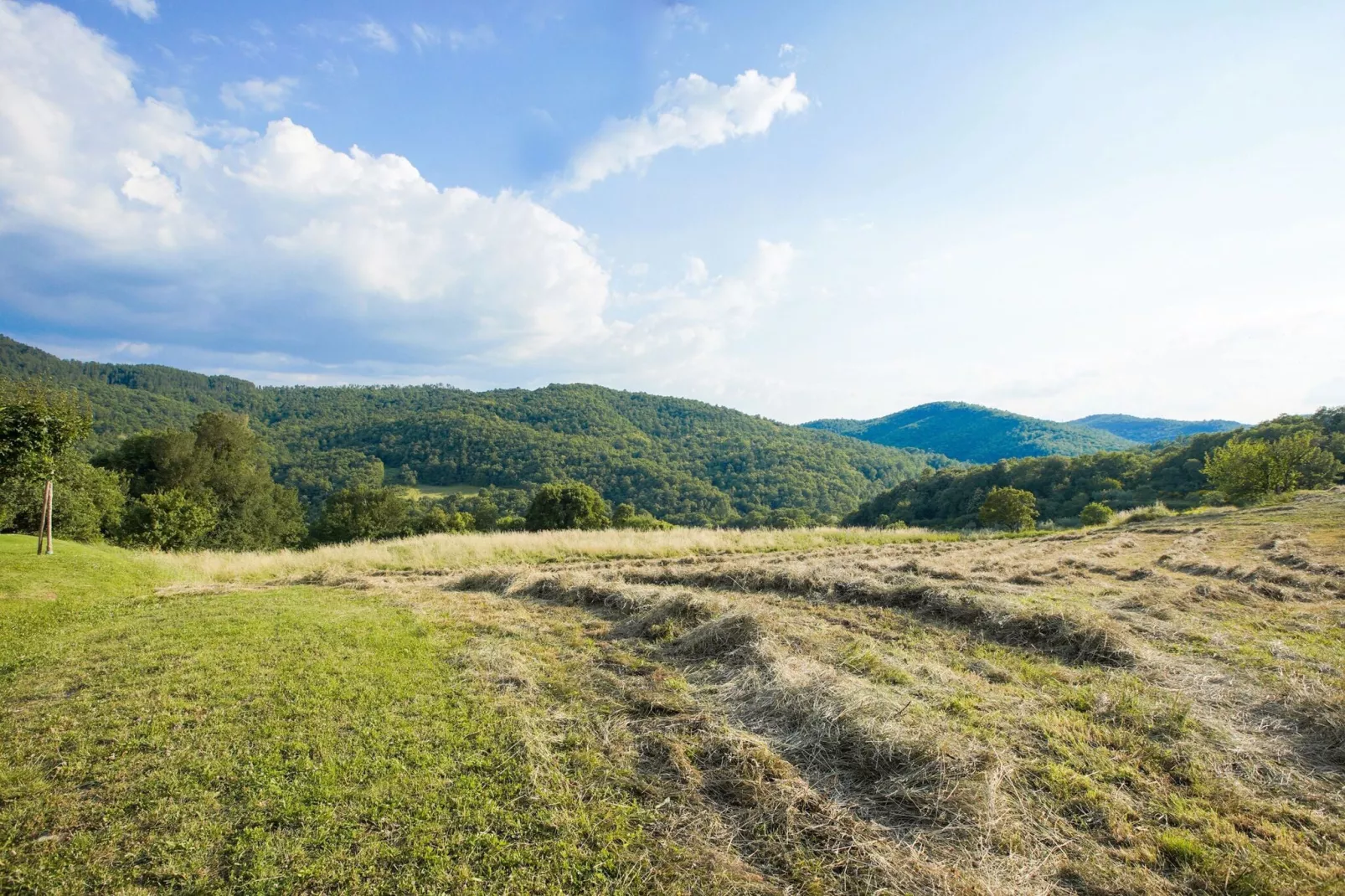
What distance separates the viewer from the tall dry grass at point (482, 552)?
53.7 ft

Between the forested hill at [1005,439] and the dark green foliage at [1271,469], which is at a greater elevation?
the forested hill at [1005,439]

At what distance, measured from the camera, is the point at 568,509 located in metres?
40.0

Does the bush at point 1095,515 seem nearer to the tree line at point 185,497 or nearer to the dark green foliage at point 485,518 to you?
the tree line at point 185,497

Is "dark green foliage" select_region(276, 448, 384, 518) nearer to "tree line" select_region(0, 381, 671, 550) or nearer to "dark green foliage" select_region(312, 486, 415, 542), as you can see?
"tree line" select_region(0, 381, 671, 550)

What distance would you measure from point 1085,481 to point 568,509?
5926 centimetres

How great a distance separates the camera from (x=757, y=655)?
7.43 metres

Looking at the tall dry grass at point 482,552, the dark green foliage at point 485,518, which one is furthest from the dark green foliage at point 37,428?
the dark green foliage at point 485,518

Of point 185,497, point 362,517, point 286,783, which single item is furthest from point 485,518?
point 286,783

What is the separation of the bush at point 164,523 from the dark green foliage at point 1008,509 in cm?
→ 5231

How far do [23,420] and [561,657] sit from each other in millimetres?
15851

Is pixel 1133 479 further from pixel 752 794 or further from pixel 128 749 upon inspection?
pixel 128 749

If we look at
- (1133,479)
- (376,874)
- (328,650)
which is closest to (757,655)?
(376,874)

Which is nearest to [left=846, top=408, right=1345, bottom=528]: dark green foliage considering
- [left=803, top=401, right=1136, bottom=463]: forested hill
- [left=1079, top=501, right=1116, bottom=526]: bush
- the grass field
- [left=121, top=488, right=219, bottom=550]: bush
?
[left=1079, top=501, right=1116, bottom=526]: bush

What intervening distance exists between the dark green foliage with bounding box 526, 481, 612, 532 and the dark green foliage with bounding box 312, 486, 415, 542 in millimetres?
11140
